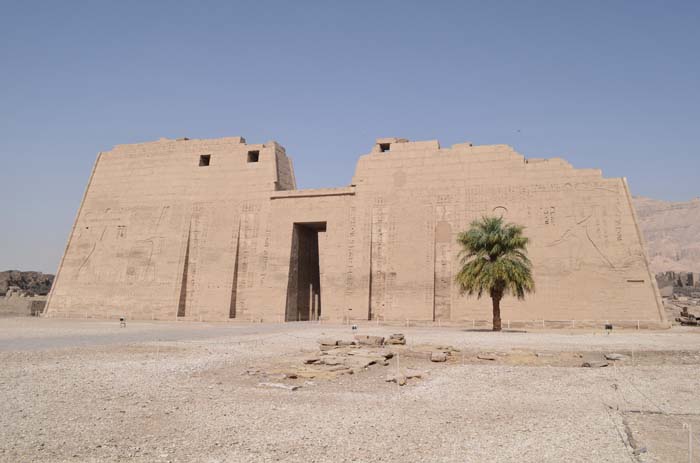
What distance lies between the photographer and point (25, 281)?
53375mm

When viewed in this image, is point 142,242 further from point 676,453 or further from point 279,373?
point 676,453

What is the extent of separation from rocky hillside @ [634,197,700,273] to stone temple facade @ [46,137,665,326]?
46125 millimetres

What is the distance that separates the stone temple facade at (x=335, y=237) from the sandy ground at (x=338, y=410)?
13.4 m

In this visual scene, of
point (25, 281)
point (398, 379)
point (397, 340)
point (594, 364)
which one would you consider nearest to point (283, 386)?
point (398, 379)

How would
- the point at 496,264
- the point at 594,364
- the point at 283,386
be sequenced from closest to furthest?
the point at 283,386 < the point at 594,364 < the point at 496,264

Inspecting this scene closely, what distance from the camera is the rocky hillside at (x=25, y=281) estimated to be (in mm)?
51438

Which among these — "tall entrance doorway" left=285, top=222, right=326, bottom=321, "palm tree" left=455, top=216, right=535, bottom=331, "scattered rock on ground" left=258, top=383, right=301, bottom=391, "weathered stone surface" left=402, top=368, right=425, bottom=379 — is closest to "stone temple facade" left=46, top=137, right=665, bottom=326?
"tall entrance doorway" left=285, top=222, right=326, bottom=321

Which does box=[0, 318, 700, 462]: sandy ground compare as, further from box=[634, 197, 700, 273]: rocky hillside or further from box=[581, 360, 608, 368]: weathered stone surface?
box=[634, 197, 700, 273]: rocky hillside

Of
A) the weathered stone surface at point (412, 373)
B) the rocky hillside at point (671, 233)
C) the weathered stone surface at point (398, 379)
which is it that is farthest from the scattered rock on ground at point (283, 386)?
the rocky hillside at point (671, 233)

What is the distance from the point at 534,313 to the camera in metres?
24.6

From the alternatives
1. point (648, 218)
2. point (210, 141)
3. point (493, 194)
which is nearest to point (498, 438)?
point (493, 194)

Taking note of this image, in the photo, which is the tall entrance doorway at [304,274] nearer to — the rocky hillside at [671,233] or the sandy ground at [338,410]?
the sandy ground at [338,410]

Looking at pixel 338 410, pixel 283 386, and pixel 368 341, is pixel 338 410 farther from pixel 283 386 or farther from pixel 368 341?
pixel 368 341

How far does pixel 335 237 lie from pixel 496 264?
32.4 feet
